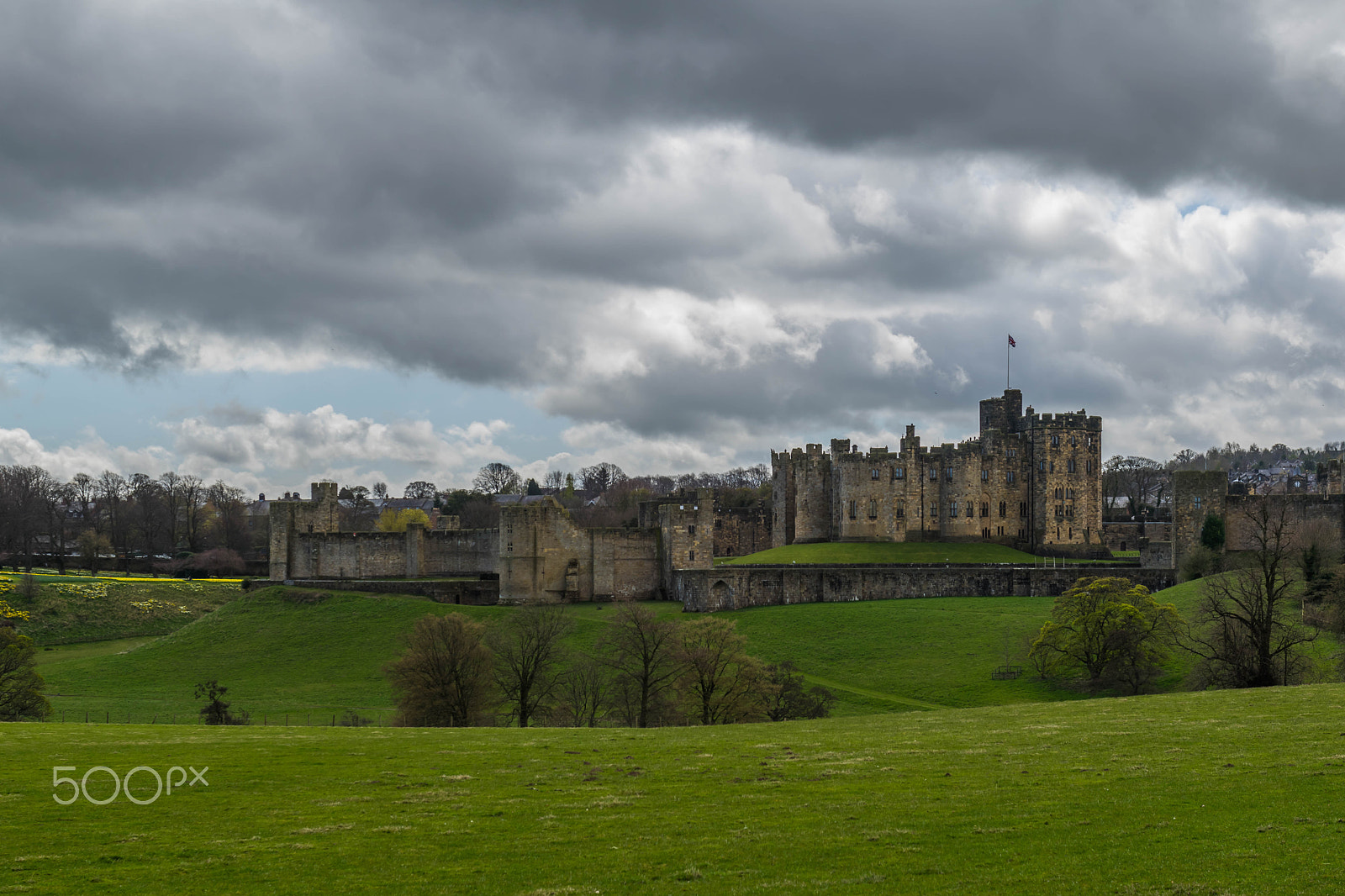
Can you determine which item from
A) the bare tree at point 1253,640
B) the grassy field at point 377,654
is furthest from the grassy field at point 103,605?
the bare tree at point 1253,640

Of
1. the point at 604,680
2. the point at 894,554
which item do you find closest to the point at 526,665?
the point at 604,680

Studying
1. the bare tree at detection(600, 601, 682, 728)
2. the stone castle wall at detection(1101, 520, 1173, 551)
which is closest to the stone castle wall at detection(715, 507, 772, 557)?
the stone castle wall at detection(1101, 520, 1173, 551)

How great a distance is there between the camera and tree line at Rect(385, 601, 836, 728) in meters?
39.2

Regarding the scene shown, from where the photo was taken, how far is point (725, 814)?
55.5ft

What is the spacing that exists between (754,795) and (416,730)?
1499 centimetres

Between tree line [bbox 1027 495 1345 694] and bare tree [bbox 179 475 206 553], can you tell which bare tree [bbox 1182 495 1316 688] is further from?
bare tree [bbox 179 475 206 553]

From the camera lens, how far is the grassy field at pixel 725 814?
13.3m

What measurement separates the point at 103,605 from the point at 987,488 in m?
65.9

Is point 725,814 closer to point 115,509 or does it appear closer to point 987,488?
point 987,488

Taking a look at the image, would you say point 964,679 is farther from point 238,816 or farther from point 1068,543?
point 1068,543

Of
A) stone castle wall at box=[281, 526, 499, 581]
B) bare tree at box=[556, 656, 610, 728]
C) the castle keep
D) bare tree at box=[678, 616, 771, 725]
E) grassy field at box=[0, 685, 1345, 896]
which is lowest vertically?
bare tree at box=[556, 656, 610, 728]

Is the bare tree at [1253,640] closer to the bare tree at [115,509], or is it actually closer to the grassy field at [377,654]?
the grassy field at [377,654]

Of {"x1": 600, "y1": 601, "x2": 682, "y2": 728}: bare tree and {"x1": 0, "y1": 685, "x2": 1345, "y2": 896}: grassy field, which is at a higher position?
{"x1": 0, "y1": 685, "x2": 1345, "y2": 896}: grassy field

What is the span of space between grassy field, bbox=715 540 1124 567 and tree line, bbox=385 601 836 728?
2932 centimetres
